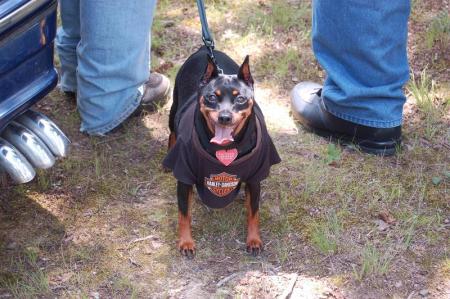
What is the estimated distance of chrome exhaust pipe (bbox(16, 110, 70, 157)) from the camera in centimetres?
256

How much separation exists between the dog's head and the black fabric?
0.13 metres

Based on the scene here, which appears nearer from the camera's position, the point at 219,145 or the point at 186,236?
the point at 219,145

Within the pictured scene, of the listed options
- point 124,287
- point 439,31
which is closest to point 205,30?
point 124,287

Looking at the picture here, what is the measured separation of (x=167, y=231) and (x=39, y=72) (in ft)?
3.11

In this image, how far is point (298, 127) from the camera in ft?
12.2

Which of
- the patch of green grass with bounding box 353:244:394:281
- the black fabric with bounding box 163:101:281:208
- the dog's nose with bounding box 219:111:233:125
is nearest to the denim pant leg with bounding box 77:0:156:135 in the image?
the black fabric with bounding box 163:101:281:208

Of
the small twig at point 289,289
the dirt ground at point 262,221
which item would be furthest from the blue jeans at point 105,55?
the small twig at point 289,289

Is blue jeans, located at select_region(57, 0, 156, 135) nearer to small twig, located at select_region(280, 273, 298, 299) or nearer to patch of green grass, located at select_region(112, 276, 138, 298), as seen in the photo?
patch of green grass, located at select_region(112, 276, 138, 298)

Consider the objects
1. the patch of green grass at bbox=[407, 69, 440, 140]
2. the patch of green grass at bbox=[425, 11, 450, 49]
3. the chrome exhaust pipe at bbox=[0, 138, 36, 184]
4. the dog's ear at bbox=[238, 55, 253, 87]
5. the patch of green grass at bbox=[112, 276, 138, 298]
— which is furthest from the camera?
the patch of green grass at bbox=[425, 11, 450, 49]

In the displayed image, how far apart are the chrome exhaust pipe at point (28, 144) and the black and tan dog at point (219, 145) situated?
1.72 ft

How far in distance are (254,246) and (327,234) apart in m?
0.36

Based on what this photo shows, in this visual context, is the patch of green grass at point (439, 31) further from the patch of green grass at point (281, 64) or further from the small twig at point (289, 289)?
the small twig at point (289, 289)

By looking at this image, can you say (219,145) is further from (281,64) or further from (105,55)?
(281,64)

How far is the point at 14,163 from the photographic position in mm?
2402
